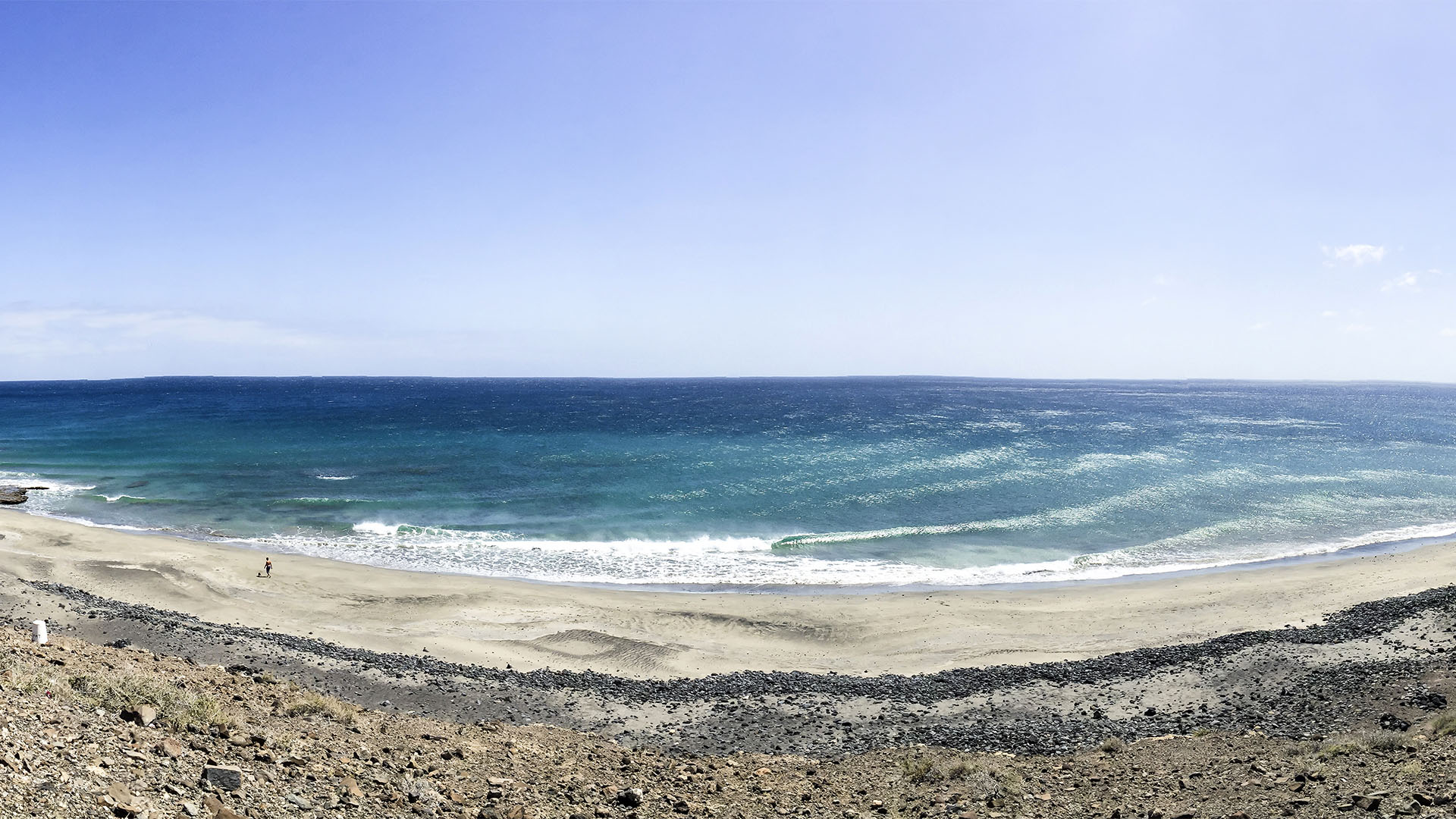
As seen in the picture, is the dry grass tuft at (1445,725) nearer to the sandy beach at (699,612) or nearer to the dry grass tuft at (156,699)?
the sandy beach at (699,612)

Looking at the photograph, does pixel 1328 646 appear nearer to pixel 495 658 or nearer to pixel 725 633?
pixel 725 633

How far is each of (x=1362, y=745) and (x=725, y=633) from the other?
53.4 ft

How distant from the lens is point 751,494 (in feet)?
158

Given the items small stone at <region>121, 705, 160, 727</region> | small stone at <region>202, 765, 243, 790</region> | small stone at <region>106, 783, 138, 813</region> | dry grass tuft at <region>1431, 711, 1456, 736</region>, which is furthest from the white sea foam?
small stone at <region>106, 783, 138, 813</region>

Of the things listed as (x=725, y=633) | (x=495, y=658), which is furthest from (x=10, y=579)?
(x=725, y=633)

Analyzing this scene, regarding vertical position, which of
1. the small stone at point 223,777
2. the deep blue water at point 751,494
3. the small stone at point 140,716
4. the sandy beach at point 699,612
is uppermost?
the small stone at point 140,716

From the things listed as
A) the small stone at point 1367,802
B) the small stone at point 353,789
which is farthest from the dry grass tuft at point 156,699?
the small stone at point 1367,802

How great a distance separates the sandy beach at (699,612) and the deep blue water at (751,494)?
288cm

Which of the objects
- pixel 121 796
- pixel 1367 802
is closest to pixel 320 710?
pixel 121 796

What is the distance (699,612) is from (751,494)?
74.5ft

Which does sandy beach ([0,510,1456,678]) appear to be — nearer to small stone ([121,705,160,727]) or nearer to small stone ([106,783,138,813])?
small stone ([121,705,160,727])

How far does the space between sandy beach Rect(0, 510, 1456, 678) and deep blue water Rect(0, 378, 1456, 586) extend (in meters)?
2.88

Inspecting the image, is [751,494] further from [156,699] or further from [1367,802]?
[1367,802]

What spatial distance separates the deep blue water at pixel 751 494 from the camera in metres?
34.1
